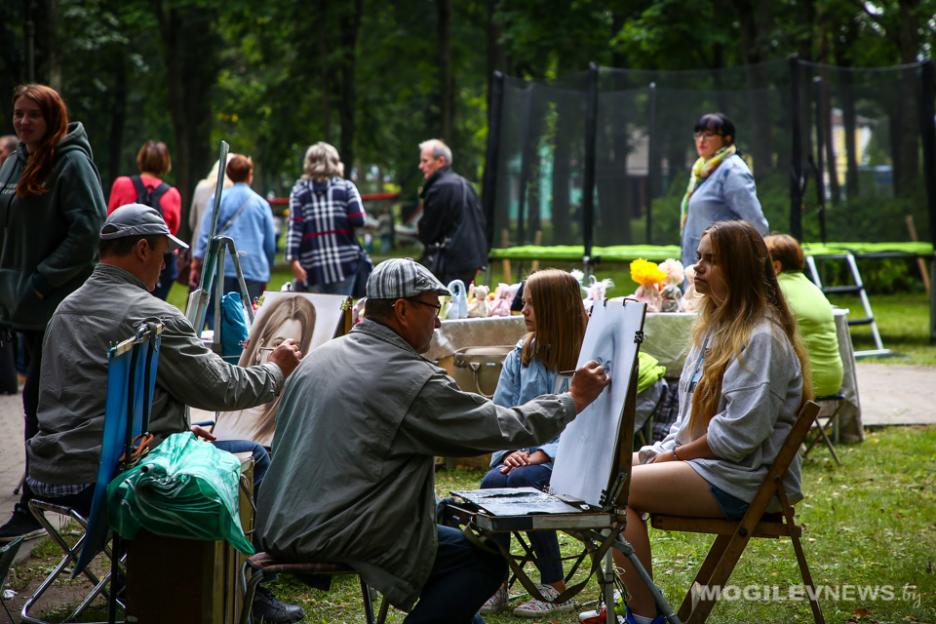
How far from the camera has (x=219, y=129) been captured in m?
36.5

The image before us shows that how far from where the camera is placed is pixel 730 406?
13.7 ft

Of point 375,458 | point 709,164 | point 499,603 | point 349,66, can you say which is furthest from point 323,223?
point 349,66

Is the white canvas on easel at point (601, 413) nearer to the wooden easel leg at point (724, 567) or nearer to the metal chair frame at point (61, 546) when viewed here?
the wooden easel leg at point (724, 567)

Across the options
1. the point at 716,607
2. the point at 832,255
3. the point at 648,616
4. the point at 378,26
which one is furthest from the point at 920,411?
the point at 378,26

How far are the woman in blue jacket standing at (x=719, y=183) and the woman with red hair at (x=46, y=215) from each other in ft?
14.4

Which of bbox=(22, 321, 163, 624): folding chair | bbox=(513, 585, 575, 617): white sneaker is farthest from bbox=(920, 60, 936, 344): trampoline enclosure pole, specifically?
bbox=(22, 321, 163, 624): folding chair

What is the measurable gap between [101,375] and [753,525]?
2.30 metres

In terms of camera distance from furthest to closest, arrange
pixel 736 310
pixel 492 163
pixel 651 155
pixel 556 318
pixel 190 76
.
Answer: pixel 190 76, pixel 651 155, pixel 492 163, pixel 556 318, pixel 736 310

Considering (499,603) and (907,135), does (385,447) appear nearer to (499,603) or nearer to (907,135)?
(499,603)

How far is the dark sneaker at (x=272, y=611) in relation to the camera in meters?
4.60

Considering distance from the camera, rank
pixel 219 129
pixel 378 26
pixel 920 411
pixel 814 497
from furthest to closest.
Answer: pixel 219 129 < pixel 378 26 < pixel 920 411 < pixel 814 497

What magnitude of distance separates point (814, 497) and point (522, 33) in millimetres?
18356

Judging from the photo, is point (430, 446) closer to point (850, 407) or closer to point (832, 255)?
point (850, 407)

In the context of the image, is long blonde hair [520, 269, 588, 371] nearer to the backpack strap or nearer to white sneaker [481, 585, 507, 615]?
white sneaker [481, 585, 507, 615]
